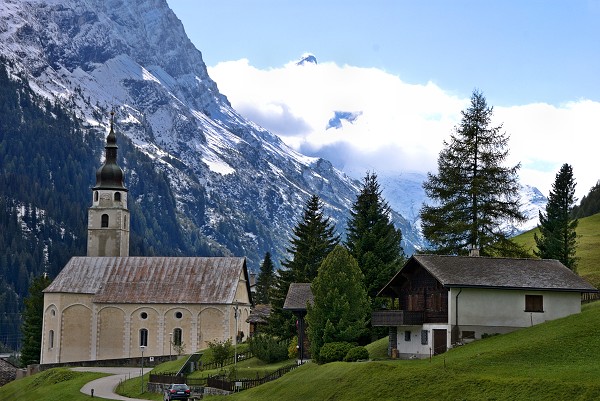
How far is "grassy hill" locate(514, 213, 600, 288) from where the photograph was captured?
85988mm

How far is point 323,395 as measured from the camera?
47.8 meters

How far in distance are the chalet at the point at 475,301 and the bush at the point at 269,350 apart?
1523 centimetres

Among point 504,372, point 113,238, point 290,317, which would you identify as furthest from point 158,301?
point 504,372

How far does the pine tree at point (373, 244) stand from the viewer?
2813 inches

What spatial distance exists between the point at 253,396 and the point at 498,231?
27461mm

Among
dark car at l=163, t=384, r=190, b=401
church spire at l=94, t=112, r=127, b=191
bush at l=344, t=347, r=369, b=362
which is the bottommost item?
dark car at l=163, t=384, r=190, b=401

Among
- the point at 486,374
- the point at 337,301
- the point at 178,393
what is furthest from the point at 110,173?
the point at 486,374

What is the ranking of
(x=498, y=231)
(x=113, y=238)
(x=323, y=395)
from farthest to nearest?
(x=113, y=238), (x=498, y=231), (x=323, y=395)

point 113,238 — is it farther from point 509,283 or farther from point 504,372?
point 504,372

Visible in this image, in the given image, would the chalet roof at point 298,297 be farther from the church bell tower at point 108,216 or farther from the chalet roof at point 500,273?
the church bell tower at point 108,216

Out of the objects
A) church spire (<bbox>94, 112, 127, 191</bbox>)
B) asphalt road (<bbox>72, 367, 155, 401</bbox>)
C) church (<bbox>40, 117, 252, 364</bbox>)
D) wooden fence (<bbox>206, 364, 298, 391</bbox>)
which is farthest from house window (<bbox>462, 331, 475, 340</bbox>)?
church spire (<bbox>94, 112, 127, 191</bbox>)

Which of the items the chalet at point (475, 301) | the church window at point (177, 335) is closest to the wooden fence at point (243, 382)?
the chalet at point (475, 301)

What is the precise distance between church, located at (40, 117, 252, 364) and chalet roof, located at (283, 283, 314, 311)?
970 inches

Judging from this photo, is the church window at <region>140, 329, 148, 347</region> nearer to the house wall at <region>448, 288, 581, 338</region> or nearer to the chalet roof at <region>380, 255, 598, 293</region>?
the chalet roof at <region>380, 255, 598, 293</region>
